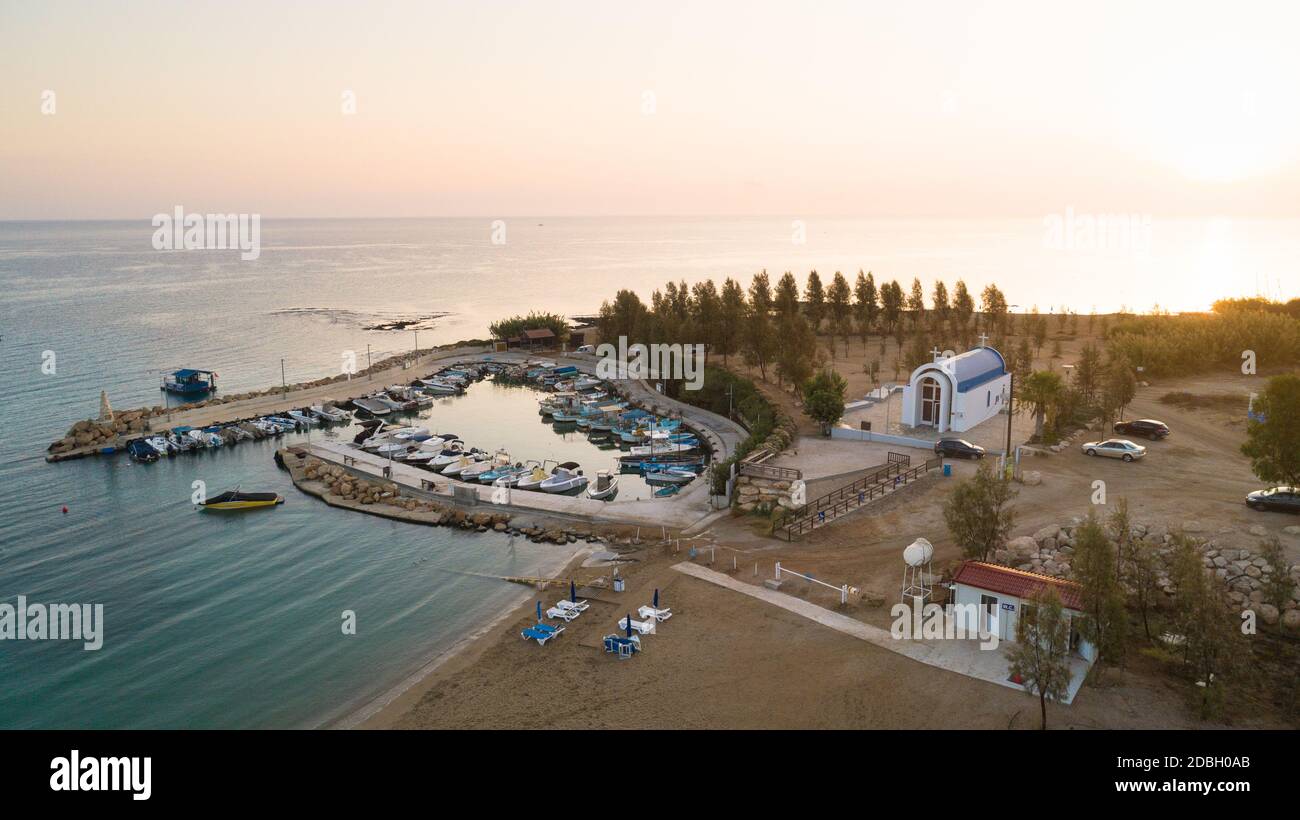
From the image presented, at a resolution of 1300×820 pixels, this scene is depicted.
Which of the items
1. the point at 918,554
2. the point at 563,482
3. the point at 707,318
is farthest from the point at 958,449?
the point at 707,318

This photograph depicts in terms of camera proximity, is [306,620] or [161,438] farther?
[161,438]

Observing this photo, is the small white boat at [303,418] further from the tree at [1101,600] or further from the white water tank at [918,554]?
the tree at [1101,600]

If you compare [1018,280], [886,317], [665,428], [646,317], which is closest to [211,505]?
[665,428]

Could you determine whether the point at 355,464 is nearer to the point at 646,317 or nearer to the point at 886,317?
the point at 646,317

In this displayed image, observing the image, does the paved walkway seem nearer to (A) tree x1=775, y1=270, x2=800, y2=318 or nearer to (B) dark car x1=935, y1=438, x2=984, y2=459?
(B) dark car x1=935, y1=438, x2=984, y2=459

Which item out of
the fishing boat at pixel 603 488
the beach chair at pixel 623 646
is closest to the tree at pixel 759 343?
the fishing boat at pixel 603 488

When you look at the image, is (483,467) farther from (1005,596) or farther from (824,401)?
(1005,596)
